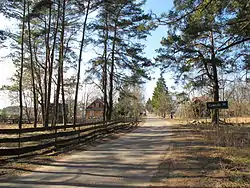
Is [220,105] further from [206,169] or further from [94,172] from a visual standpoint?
[94,172]

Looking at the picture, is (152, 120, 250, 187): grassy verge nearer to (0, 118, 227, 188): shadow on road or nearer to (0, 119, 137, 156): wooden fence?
(0, 118, 227, 188): shadow on road

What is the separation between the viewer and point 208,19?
37.2ft

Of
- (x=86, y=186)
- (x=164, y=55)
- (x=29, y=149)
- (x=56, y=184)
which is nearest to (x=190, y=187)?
(x=86, y=186)

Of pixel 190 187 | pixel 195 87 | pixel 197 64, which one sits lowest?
pixel 190 187

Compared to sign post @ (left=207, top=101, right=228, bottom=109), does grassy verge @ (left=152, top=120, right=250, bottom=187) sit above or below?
below

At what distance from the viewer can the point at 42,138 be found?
1148 centimetres

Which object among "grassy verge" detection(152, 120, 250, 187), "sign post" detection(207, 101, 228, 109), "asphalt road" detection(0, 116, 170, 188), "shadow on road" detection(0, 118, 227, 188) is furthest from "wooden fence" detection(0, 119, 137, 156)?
"sign post" detection(207, 101, 228, 109)

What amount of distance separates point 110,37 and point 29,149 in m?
20.9

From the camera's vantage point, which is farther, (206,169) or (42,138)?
(42,138)

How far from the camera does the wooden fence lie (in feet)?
33.2

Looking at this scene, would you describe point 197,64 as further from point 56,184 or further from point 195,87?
point 56,184

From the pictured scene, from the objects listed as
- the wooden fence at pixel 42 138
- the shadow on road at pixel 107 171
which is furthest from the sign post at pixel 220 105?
the shadow on road at pixel 107 171

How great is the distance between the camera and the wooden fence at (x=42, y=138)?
1013 cm

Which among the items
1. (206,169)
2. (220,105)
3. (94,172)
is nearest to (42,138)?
(94,172)
